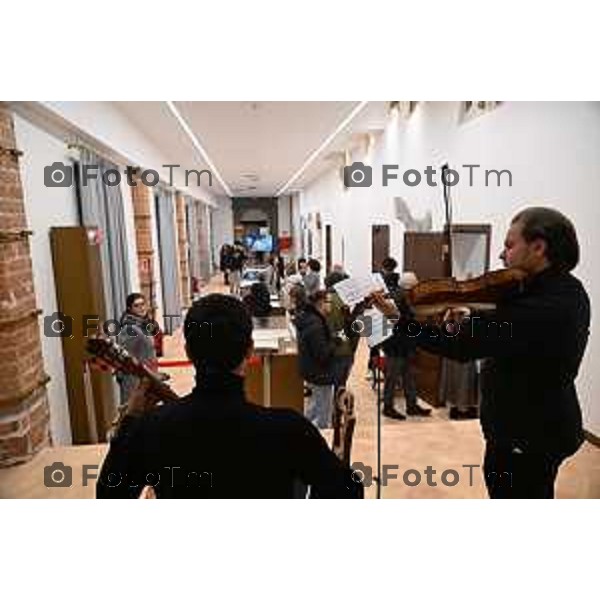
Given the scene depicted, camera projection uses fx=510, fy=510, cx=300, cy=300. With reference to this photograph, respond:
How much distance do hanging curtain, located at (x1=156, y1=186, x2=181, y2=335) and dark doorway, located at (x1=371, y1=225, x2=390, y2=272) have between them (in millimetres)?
2692

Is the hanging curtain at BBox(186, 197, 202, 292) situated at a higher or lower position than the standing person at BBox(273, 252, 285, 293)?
higher

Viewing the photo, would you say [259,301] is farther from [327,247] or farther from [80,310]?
[327,247]

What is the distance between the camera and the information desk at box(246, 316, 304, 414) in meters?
3.39

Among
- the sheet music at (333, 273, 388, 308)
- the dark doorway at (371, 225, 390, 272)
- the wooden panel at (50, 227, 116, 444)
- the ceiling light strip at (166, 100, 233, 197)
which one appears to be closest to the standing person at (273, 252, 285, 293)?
the ceiling light strip at (166, 100, 233, 197)

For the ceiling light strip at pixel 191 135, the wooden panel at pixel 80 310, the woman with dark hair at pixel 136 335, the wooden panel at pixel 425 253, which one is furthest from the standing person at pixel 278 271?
the woman with dark hair at pixel 136 335

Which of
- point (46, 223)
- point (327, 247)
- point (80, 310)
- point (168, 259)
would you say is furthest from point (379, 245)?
point (46, 223)

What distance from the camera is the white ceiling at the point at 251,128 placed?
4059 millimetres

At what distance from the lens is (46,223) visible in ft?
10.2

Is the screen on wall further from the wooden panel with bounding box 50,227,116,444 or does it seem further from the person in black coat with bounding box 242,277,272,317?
the wooden panel with bounding box 50,227,116,444
